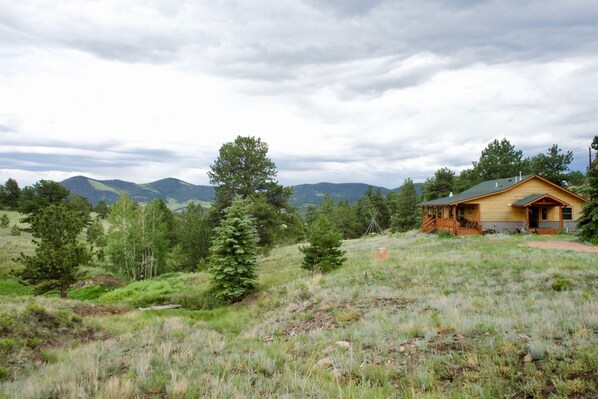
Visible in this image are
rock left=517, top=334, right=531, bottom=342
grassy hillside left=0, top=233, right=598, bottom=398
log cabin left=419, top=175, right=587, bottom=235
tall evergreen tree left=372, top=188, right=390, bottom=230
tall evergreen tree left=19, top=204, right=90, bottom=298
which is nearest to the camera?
grassy hillside left=0, top=233, right=598, bottom=398

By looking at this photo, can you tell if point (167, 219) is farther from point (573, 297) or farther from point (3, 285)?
point (573, 297)

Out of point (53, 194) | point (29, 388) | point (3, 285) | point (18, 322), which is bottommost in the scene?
point (3, 285)

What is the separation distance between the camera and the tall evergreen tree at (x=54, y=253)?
18.4 m

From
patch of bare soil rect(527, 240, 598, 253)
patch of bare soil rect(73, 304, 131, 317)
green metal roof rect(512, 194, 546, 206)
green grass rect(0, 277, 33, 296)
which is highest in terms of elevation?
green metal roof rect(512, 194, 546, 206)

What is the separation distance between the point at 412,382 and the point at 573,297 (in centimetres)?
675

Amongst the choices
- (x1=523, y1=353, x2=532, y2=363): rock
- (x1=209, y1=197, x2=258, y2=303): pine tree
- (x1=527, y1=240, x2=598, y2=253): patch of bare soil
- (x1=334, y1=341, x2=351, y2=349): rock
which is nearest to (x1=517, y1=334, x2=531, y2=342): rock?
(x1=523, y1=353, x2=532, y2=363): rock

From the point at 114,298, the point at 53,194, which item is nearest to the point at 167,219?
the point at 53,194

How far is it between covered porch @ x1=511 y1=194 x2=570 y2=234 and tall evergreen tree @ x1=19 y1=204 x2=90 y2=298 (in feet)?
114

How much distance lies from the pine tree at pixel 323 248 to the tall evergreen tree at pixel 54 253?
515 inches

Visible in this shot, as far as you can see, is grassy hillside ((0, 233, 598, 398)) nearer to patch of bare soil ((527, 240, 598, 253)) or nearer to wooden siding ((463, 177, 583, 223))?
patch of bare soil ((527, 240, 598, 253))

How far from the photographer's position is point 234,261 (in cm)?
1745

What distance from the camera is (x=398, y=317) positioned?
28.5ft

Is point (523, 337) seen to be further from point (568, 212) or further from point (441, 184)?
point (441, 184)

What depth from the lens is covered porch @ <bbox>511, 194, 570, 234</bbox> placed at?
2975 centimetres
